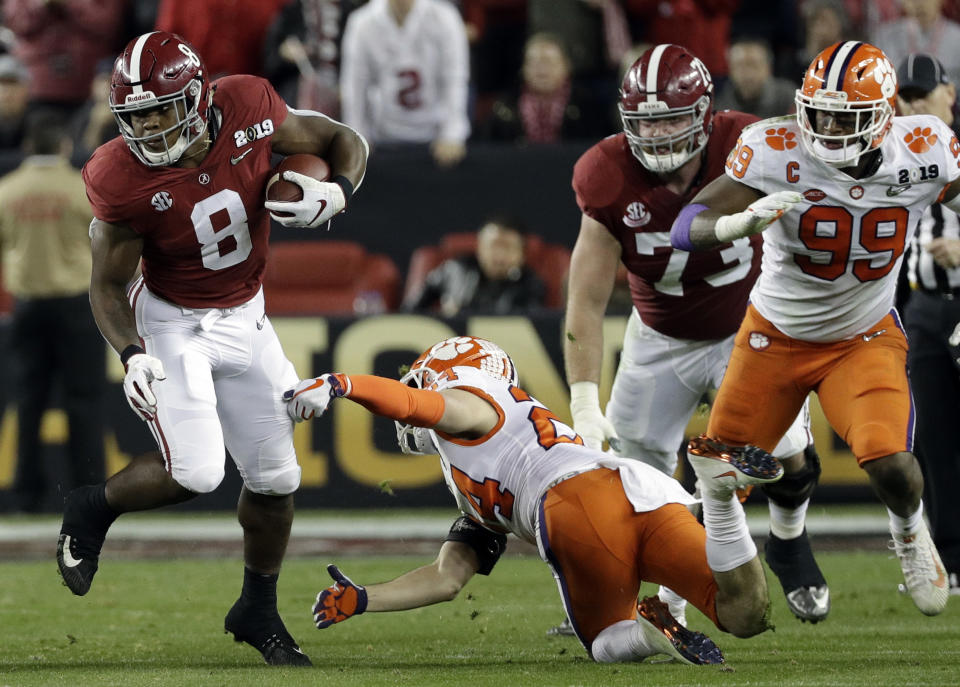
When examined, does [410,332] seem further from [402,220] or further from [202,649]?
[202,649]

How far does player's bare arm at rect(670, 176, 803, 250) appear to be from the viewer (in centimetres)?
449

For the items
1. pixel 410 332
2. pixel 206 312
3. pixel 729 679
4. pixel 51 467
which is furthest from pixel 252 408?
pixel 51 467

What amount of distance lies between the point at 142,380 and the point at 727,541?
1754 mm

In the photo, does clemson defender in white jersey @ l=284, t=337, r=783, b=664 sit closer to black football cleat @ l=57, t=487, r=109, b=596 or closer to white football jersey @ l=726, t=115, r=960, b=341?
white football jersey @ l=726, t=115, r=960, b=341

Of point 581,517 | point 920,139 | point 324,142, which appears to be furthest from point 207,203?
point 920,139

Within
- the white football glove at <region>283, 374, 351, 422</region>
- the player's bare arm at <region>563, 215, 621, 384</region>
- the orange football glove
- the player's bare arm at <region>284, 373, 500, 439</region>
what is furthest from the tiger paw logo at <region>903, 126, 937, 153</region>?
the orange football glove

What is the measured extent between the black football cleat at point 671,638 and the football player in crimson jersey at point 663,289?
802 mm

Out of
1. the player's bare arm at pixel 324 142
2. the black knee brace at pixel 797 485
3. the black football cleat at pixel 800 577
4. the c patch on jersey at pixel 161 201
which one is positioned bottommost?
the black football cleat at pixel 800 577

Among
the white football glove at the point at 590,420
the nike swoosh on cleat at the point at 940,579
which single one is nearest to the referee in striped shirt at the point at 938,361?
the nike swoosh on cleat at the point at 940,579

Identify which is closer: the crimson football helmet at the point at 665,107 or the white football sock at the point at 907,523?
the white football sock at the point at 907,523

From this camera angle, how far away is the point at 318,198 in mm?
4695

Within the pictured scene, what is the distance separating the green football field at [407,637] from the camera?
4.43 metres

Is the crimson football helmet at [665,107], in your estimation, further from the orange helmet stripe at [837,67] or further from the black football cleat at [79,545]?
the black football cleat at [79,545]

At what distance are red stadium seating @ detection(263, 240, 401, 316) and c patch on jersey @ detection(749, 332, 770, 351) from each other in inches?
176
